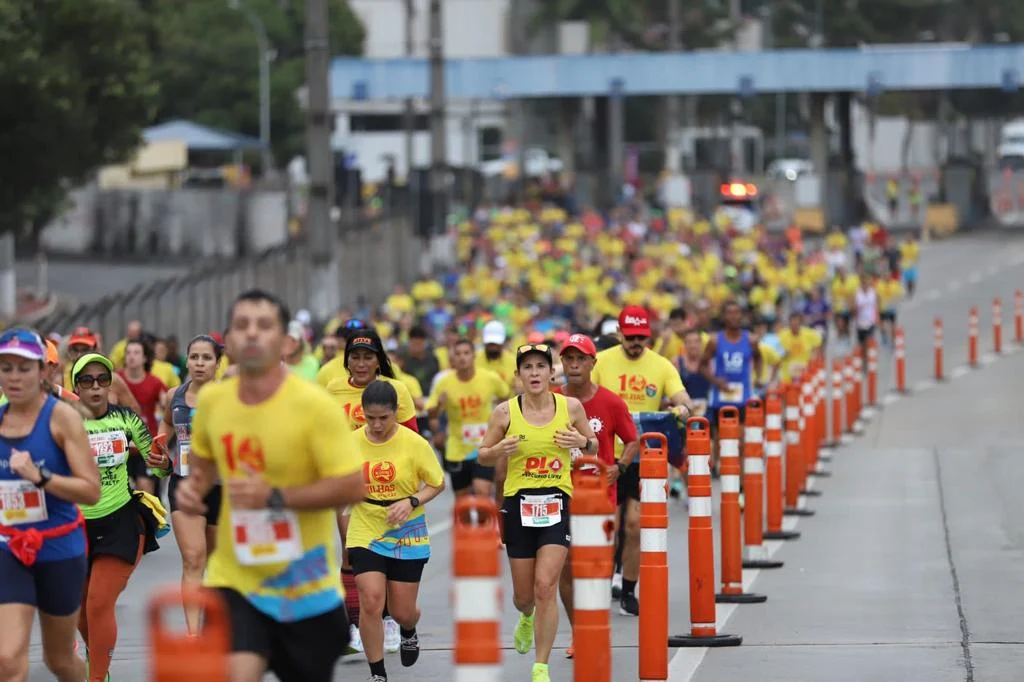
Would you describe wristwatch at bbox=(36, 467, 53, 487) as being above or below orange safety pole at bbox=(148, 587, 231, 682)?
above

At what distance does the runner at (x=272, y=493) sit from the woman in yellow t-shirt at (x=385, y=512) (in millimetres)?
3618

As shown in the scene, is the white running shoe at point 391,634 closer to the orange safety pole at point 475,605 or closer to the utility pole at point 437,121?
the orange safety pole at point 475,605

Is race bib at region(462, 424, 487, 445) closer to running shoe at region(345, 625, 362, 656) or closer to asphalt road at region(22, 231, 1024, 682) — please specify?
asphalt road at region(22, 231, 1024, 682)

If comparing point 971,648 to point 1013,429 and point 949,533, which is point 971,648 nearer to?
point 949,533

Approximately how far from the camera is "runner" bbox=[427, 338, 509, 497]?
1772 centimetres

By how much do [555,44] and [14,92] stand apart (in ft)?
245

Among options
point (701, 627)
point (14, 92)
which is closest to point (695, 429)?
point (701, 627)

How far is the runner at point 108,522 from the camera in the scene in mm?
10844

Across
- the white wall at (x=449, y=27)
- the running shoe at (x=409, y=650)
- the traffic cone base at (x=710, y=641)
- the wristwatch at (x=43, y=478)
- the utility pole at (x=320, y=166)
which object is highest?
the white wall at (x=449, y=27)

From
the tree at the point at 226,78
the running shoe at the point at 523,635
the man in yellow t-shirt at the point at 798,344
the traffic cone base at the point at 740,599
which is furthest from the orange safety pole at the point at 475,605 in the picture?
the tree at the point at 226,78

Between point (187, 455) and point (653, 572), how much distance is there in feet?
8.43

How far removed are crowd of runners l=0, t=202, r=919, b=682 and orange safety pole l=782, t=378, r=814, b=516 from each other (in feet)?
2.30

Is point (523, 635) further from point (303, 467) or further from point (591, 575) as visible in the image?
point (303, 467)

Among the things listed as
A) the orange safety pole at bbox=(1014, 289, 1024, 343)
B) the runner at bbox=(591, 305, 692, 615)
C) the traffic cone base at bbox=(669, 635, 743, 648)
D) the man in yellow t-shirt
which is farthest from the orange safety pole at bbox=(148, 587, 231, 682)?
the orange safety pole at bbox=(1014, 289, 1024, 343)
